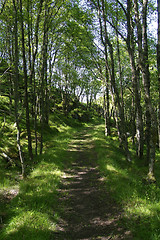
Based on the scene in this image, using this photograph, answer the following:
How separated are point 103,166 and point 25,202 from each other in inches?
221

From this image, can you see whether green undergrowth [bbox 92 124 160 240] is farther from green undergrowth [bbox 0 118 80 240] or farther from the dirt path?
green undergrowth [bbox 0 118 80 240]

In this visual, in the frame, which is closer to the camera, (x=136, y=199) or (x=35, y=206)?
(x=35, y=206)

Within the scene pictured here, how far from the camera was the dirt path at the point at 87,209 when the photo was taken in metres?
5.41

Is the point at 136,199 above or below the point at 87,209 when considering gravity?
above

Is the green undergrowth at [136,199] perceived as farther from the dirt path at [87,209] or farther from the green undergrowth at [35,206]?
the green undergrowth at [35,206]

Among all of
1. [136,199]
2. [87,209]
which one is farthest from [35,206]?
[136,199]

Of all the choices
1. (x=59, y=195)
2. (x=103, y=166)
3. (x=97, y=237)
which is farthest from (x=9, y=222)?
(x=103, y=166)

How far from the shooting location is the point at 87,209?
683cm

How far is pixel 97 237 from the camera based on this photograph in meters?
5.27

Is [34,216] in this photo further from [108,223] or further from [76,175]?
[76,175]

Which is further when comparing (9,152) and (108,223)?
(9,152)

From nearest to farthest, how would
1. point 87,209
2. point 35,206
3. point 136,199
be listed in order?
point 35,206
point 87,209
point 136,199

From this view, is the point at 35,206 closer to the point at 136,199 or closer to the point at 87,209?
the point at 87,209

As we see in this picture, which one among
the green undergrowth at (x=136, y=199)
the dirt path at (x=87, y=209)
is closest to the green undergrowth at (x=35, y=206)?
the dirt path at (x=87, y=209)
